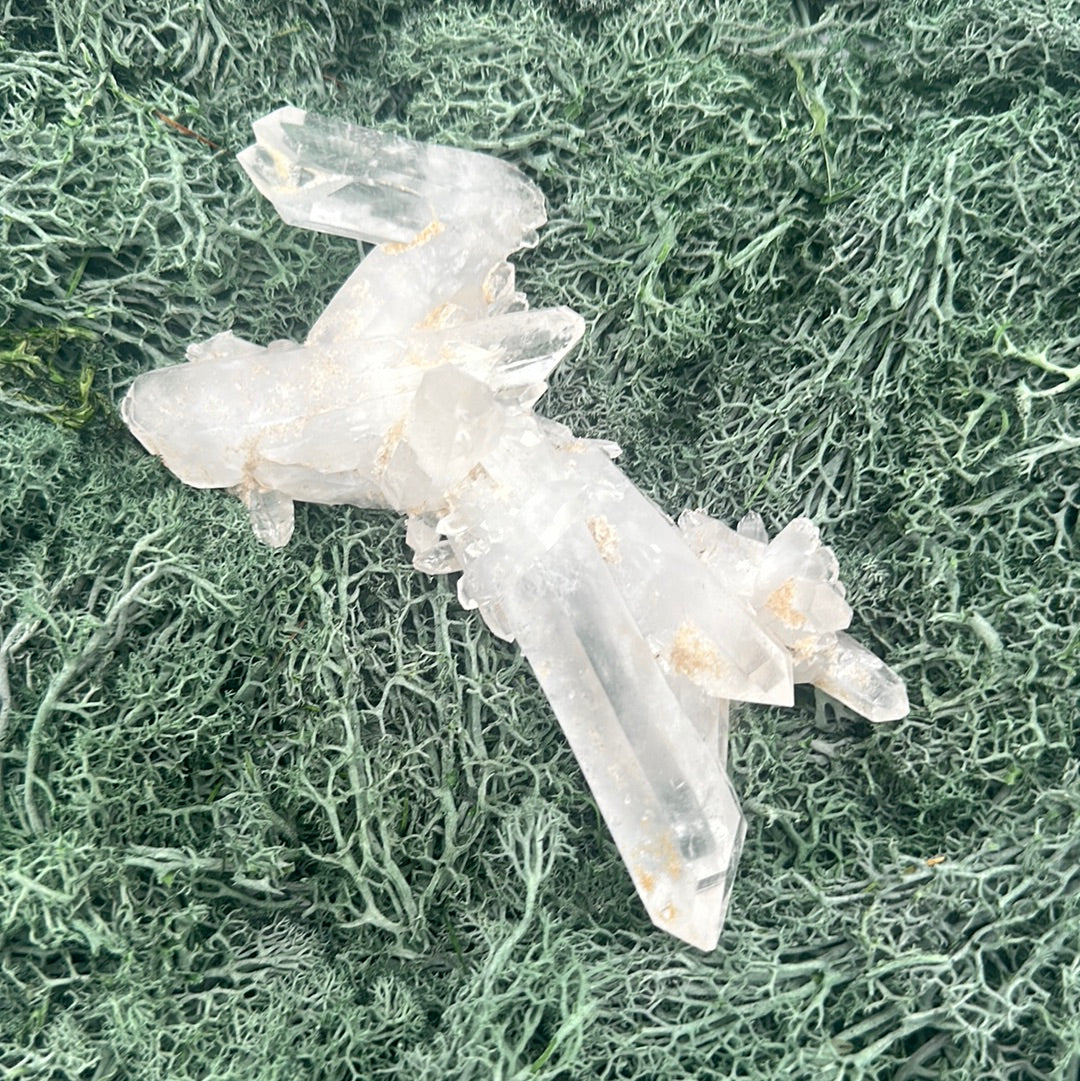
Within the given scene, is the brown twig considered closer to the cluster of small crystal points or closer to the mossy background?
the mossy background

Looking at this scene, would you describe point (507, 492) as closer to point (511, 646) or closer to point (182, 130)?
point (511, 646)

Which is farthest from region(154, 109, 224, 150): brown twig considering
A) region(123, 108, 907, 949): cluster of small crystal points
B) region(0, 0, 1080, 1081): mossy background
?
region(123, 108, 907, 949): cluster of small crystal points

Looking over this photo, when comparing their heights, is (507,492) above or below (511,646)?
above

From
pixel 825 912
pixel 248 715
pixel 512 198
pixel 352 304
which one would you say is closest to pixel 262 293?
pixel 352 304

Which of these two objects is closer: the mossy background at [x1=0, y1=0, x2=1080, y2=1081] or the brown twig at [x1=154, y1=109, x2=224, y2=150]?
the mossy background at [x1=0, y1=0, x2=1080, y2=1081]

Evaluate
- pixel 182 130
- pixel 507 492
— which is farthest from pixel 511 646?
pixel 182 130
